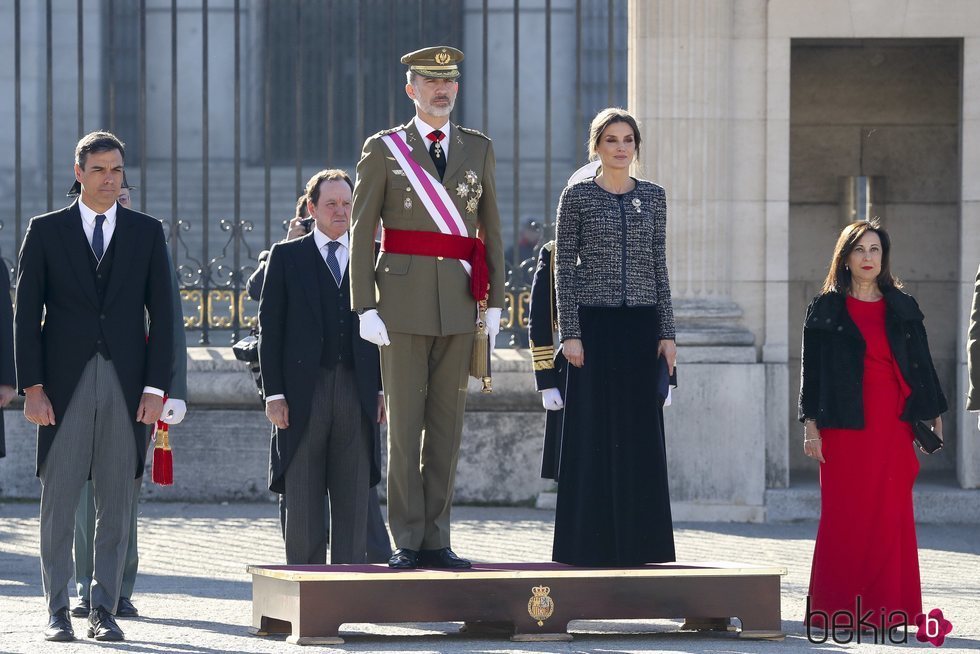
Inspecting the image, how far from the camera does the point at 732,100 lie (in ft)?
34.3

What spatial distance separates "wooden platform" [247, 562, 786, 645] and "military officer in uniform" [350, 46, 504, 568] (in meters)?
0.20

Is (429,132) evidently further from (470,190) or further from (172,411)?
(172,411)

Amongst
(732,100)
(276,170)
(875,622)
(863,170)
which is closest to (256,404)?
(732,100)

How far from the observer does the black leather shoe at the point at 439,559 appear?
6707 millimetres

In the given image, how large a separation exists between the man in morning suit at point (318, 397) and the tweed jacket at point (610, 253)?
0.84 meters

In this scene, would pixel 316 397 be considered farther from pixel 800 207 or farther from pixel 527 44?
pixel 527 44

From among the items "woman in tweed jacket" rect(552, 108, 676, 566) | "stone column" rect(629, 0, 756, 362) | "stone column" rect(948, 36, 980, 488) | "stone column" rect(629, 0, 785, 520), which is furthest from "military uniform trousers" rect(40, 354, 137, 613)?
"stone column" rect(948, 36, 980, 488)

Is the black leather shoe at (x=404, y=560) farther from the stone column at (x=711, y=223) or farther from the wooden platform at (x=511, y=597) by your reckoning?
the stone column at (x=711, y=223)

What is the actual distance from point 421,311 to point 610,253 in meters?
0.75

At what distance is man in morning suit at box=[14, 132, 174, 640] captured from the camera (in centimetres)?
663

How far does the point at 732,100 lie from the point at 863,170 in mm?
1511

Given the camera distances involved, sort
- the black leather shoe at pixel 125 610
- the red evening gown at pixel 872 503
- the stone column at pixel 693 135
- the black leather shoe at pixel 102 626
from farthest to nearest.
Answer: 1. the stone column at pixel 693 135
2. the black leather shoe at pixel 125 610
3. the red evening gown at pixel 872 503
4. the black leather shoe at pixel 102 626

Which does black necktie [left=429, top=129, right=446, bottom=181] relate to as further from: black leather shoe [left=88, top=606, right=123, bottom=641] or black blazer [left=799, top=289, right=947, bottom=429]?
black leather shoe [left=88, top=606, right=123, bottom=641]

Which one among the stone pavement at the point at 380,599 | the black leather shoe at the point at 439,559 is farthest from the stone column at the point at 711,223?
the black leather shoe at the point at 439,559
